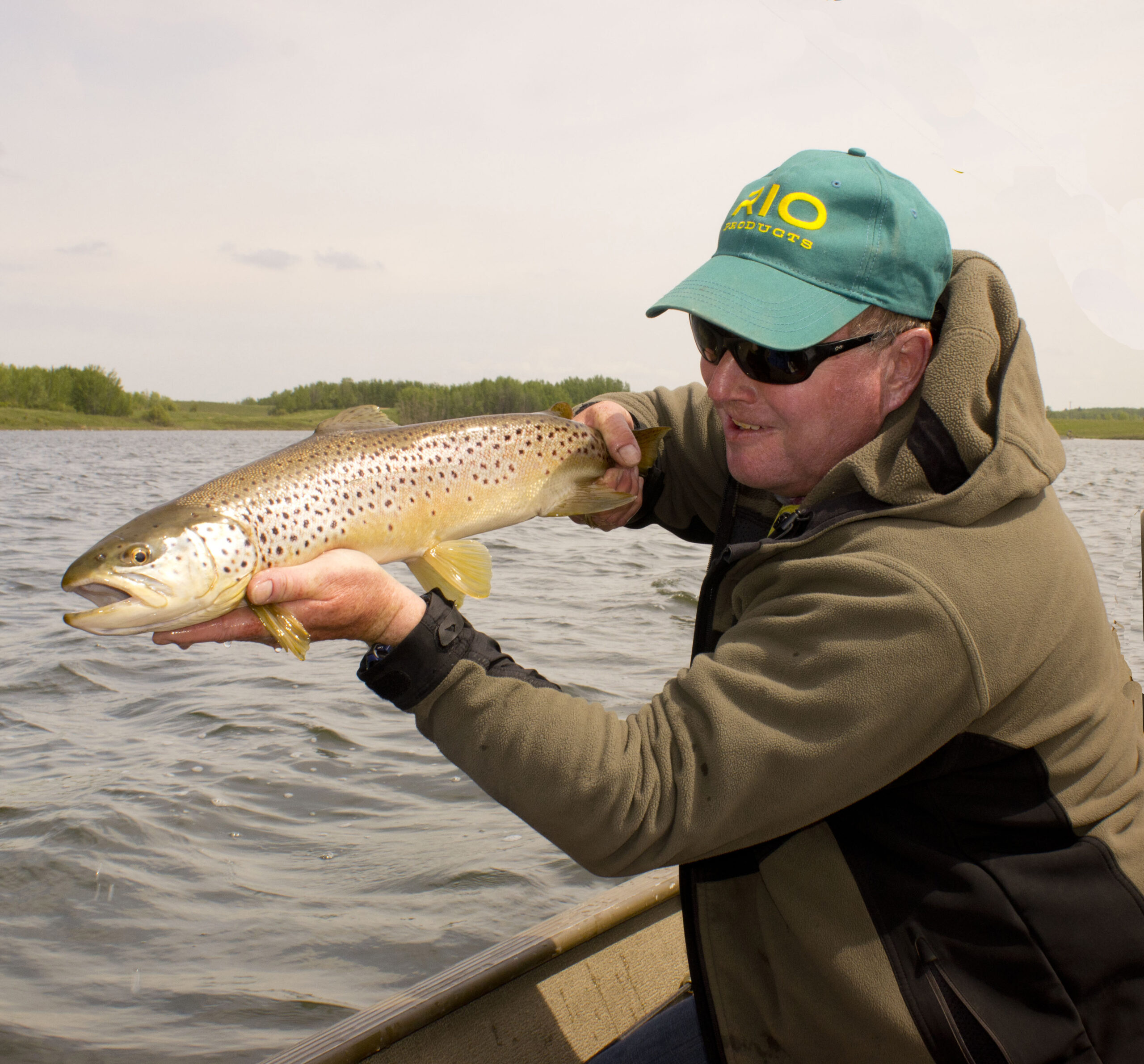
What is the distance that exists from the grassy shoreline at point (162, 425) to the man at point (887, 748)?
70.6m

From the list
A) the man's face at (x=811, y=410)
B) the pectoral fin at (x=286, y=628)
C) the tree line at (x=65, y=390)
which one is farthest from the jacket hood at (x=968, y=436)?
the tree line at (x=65, y=390)

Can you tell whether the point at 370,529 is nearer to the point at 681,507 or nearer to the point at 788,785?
the point at 681,507

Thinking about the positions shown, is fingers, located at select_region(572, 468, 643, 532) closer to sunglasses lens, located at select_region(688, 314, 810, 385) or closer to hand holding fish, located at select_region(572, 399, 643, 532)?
hand holding fish, located at select_region(572, 399, 643, 532)

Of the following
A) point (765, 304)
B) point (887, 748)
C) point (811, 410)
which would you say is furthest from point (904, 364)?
point (887, 748)

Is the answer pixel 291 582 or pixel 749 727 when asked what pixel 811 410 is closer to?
pixel 749 727

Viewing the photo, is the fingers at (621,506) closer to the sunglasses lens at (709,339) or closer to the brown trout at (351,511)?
the brown trout at (351,511)

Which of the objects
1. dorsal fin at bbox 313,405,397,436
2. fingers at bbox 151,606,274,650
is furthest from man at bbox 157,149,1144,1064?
dorsal fin at bbox 313,405,397,436

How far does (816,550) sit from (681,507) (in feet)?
4.86

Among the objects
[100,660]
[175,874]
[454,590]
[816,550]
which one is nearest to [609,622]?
[100,660]

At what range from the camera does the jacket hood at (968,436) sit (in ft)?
6.09

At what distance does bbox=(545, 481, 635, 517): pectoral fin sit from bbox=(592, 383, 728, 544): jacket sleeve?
0.43 ft

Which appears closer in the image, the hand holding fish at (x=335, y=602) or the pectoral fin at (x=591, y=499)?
the hand holding fish at (x=335, y=602)

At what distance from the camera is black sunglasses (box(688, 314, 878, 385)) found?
2.21 meters

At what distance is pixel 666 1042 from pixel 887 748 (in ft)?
3.94
